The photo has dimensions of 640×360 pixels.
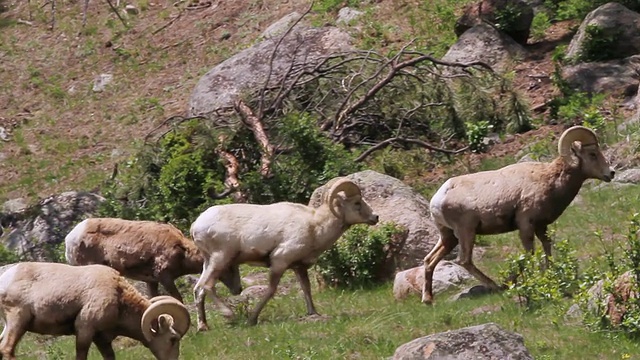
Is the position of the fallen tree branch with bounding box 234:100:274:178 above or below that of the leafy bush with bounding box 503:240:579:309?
below

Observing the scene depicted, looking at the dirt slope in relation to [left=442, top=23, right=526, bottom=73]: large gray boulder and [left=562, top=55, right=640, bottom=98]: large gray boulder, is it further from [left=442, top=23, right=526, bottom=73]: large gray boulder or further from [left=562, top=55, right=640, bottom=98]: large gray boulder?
[left=562, top=55, right=640, bottom=98]: large gray boulder

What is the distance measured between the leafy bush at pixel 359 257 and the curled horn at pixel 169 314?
4370mm

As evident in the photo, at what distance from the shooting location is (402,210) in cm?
1627

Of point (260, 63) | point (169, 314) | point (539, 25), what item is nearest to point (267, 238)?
point (169, 314)

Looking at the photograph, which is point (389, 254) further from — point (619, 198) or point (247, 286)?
point (619, 198)

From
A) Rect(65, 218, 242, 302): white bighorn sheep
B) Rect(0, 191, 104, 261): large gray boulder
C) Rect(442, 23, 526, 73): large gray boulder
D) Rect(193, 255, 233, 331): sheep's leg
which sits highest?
Rect(193, 255, 233, 331): sheep's leg

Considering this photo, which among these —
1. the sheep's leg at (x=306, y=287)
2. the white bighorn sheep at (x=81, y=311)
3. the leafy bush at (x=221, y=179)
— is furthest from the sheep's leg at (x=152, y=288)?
the leafy bush at (x=221, y=179)

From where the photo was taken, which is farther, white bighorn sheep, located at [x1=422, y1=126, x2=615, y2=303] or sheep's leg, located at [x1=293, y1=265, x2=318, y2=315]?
sheep's leg, located at [x1=293, y1=265, x2=318, y2=315]

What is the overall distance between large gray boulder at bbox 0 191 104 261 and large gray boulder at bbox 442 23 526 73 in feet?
25.4

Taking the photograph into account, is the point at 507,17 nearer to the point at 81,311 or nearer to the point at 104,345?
the point at 104,345

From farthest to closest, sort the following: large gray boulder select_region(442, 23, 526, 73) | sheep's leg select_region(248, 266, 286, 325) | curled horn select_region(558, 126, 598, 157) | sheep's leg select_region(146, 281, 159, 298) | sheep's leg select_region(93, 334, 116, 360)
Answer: large gray boulder select_region(442, 23, 526, 73) < sheep's leg select_region(146, 281, 159, 298) < curled horn select_region(558, 126, 598, 157) < sheep's leg select_region(248, 266, 286, 325) < sheep's leg select_region(93, 334, 116, 360)

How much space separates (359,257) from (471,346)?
20.4ft

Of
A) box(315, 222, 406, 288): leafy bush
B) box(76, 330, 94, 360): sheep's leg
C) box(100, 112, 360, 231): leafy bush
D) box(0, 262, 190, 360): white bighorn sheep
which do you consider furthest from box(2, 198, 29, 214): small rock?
box(76, 330, 94, 360): sheep's leg

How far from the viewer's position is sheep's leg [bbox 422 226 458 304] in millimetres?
13530
